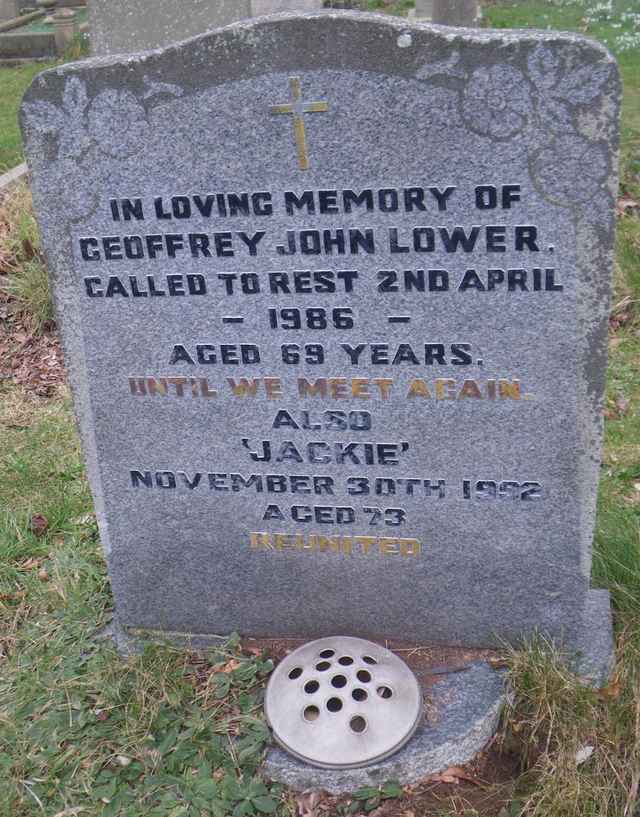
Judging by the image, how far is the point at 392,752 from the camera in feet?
8.52

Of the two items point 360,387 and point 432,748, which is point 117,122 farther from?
point 432,748

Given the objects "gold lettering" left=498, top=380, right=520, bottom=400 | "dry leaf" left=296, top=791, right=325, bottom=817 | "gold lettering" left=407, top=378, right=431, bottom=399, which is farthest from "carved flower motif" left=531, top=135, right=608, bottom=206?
"dry leaf" left=296, top=791, right=325, bottom=817

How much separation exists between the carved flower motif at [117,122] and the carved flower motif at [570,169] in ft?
3.70

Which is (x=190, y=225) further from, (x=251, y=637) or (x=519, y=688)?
(x=519, y=688)

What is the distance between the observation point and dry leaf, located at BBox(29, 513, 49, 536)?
3893 millimetres

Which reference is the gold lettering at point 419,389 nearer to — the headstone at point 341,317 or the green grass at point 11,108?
the headstone at point 341,317

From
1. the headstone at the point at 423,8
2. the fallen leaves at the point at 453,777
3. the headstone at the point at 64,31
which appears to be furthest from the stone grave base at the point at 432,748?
the headstone at the point at 64,31

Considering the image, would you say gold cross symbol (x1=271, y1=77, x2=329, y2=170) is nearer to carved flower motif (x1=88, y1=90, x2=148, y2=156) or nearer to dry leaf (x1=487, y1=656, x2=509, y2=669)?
carved flower motif (x1=88, y1=90, x2=148, y2=156)

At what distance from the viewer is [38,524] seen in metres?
3.91

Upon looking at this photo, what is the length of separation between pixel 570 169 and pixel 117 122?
1291 mm

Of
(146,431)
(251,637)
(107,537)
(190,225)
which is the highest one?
(190,225)

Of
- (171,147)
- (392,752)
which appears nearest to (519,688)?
(392,752)

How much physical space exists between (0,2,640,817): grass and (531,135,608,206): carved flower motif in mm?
1437

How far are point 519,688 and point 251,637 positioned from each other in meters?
0.99
